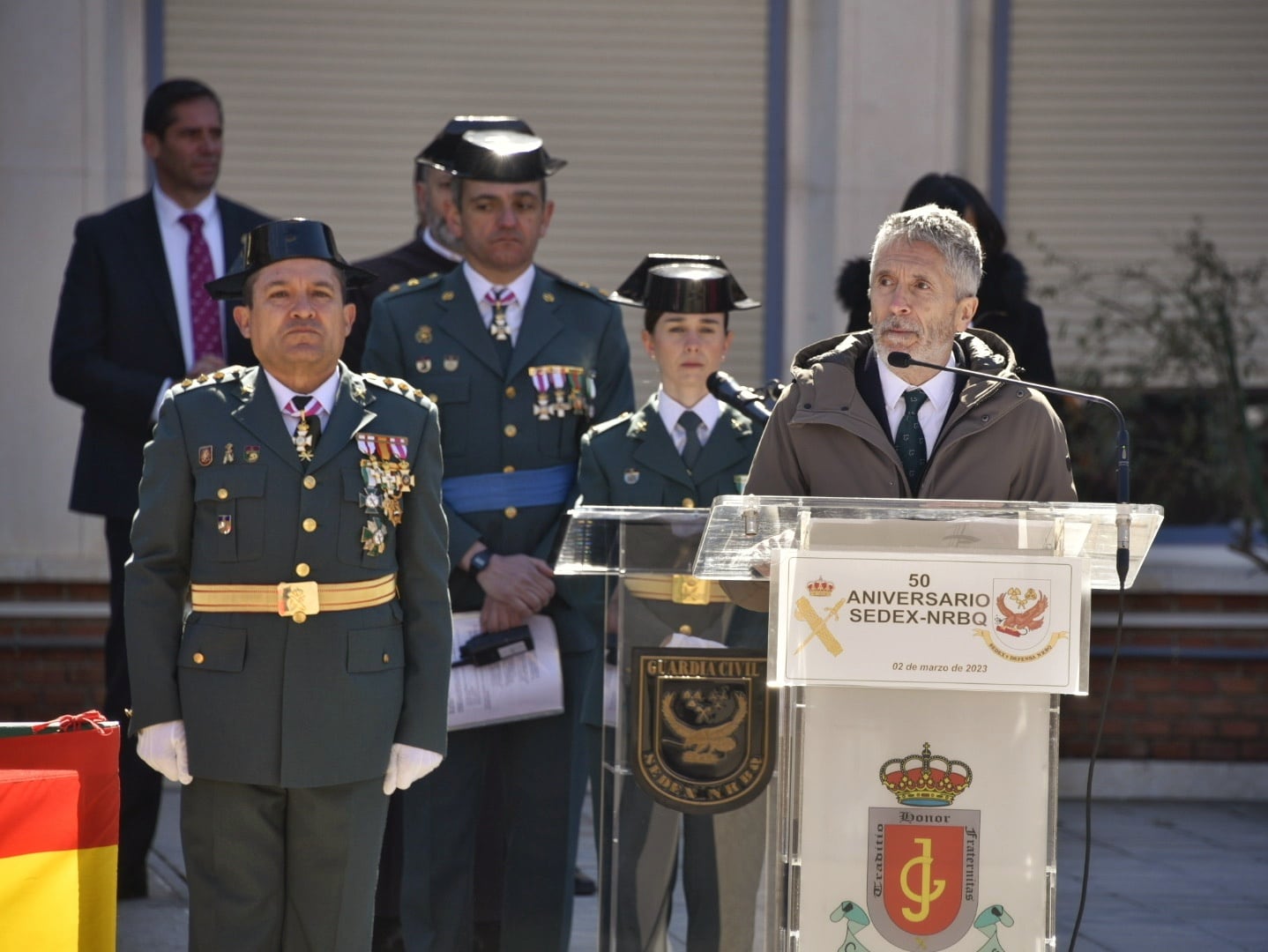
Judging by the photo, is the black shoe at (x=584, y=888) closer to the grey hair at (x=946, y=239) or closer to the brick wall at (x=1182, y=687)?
the brick wall at (x=1182, y=687)

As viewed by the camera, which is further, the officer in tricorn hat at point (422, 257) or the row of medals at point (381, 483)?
the officer in tricorn hat at point (422, 257)

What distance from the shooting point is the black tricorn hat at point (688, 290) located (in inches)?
176

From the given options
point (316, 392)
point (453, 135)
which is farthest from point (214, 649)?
point (453, 135)

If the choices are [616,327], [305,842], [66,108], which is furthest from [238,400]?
[66,108]

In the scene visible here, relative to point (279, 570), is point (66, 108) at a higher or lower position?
higher

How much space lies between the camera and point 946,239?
3434mm

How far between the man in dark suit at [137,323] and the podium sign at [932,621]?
113 inches

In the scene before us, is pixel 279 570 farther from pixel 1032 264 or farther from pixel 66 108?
pixel 1032 264

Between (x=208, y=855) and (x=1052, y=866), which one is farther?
(x=208, y=855)

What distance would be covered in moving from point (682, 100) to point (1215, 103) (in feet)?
7.02

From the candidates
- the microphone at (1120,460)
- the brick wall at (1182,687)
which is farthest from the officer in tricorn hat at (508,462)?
the brick wall at (1182,687)

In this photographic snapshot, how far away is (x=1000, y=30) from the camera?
23.9 ft

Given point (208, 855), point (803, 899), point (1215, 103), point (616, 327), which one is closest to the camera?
point (803, 899)

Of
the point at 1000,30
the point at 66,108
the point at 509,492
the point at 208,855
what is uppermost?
the point at 1000,30
